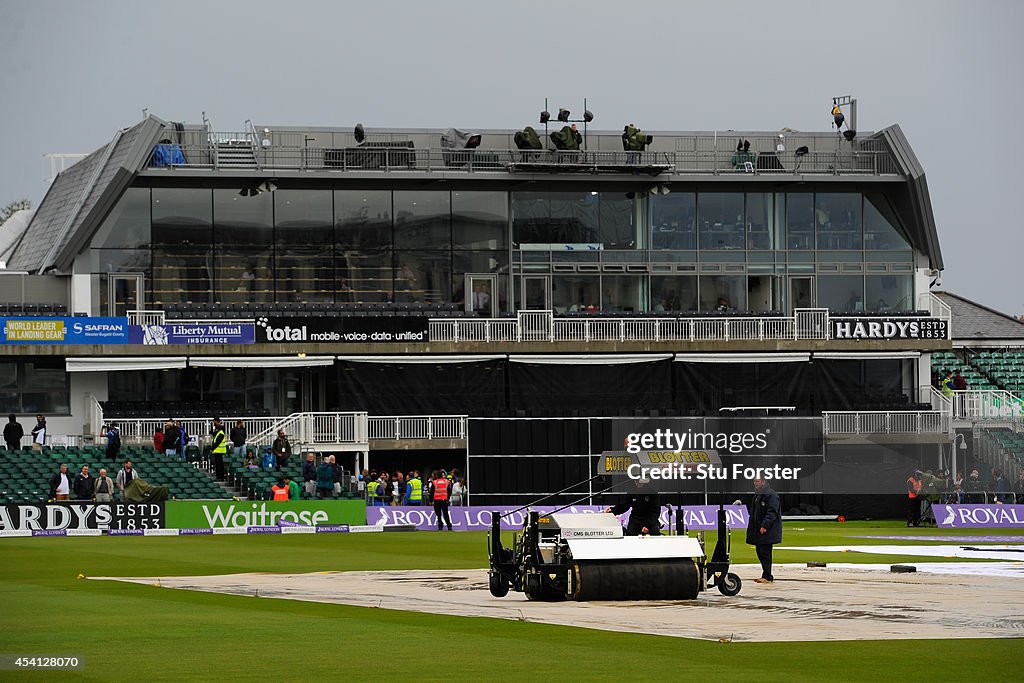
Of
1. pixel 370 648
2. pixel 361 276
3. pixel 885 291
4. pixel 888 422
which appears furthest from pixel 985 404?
pixel 370 648

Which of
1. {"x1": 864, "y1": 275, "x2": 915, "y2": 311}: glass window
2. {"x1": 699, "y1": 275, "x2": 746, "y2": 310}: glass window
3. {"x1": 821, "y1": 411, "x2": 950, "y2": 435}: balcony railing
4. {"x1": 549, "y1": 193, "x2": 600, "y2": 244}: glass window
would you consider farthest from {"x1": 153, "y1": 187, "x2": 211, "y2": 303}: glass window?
{"x1": 864, "y1": 275, "x2": 915, "y2": 311}: glass window

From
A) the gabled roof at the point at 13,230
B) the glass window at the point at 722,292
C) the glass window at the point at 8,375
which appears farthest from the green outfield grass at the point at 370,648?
the gabled roof at the point at 13,230

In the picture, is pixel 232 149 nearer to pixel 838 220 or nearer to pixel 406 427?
pixel 406 427

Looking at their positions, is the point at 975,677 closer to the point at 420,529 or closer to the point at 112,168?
the point at 420,529

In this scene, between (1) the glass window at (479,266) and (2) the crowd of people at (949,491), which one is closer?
(2) the crowd of people at (949,491)

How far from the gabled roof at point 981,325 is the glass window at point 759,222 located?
14.0m

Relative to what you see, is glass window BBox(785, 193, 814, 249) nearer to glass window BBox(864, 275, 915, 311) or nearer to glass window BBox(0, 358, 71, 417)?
glass window BBox(864, 275, 915, 311)

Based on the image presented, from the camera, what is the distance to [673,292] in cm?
6656

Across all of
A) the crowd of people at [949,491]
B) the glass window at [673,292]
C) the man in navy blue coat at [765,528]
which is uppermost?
the glass window at [673,292]

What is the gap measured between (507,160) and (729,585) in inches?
1691

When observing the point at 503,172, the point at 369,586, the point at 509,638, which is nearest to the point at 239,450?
the point at 503,172

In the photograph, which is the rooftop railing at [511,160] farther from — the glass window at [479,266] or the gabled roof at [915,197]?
the glass window at [479,266]

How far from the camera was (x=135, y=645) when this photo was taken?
16531 mm

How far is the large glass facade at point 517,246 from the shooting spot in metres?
63.3
